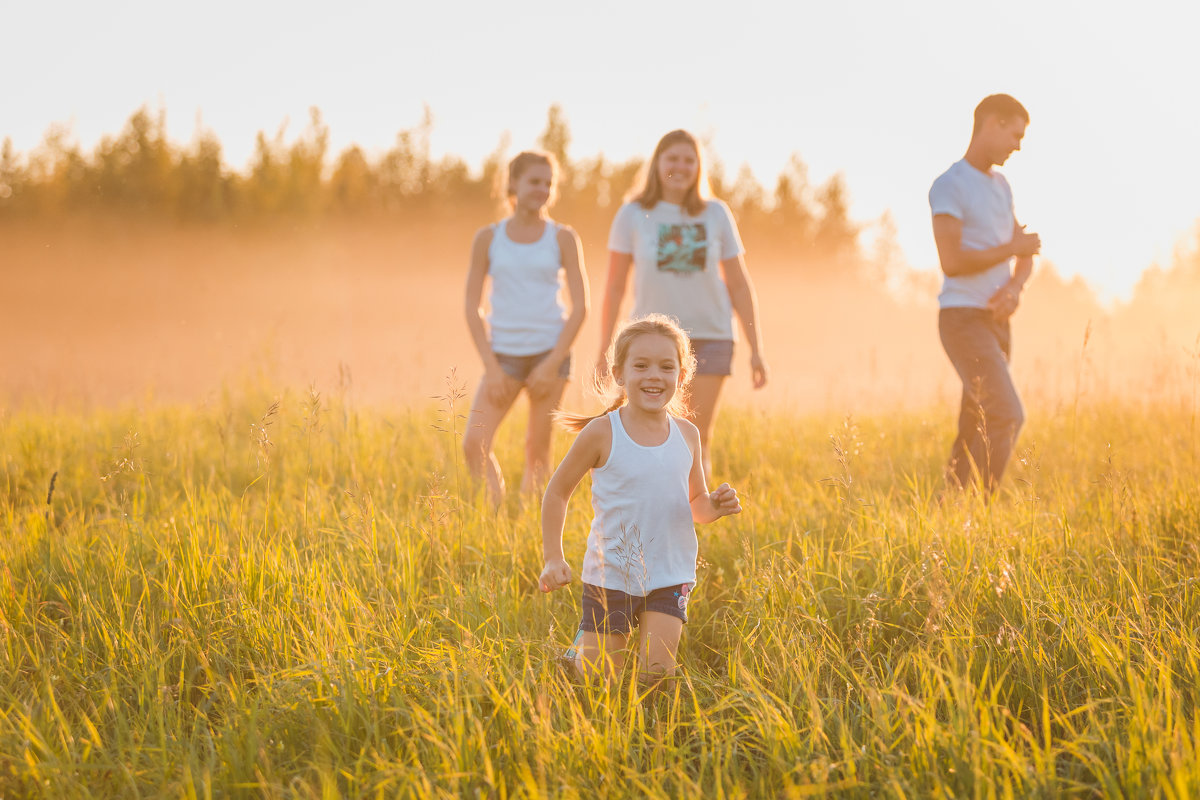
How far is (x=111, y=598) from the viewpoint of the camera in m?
2.84

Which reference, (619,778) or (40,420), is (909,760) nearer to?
(619,778)

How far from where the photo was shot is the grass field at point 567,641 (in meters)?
1.84

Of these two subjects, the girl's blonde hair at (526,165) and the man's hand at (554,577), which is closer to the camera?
the man's hand at (554,577)

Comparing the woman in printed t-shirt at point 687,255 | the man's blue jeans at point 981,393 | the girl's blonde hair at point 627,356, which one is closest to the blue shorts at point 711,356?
the woman in printed t-shirt at point 687,255

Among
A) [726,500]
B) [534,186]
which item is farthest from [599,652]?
[534,186]

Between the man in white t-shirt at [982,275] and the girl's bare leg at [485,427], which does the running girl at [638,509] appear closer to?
the girl's bare leg at [485,427]

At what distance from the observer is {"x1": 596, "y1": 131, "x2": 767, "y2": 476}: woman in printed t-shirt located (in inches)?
176

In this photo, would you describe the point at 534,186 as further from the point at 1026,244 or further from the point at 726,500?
the point at 726,500

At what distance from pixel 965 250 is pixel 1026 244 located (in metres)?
0.30

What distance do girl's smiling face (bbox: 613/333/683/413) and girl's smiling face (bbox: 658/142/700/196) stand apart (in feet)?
7.33

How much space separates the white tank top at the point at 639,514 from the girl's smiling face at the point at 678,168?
7.68ft

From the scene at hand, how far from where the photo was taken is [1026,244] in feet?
13.4

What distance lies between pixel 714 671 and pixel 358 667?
1.10 m

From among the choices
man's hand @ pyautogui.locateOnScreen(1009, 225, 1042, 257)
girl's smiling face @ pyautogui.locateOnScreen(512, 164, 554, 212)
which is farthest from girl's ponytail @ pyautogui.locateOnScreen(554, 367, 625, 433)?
man's hand @ pyautogui.locateOnScreen(1009, 225, 1042, 257)
